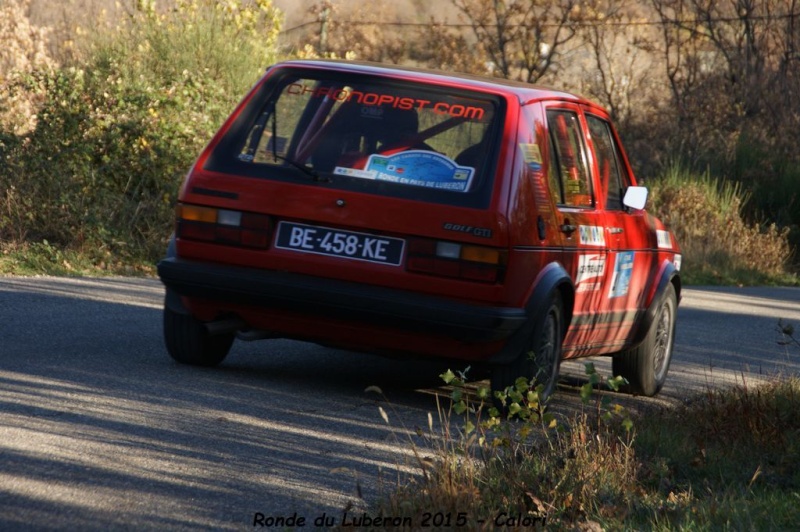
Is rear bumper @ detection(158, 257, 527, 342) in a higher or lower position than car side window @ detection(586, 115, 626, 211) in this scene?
lower

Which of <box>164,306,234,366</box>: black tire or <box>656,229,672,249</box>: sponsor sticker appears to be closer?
<box>164,306,234,366</box>: black tire

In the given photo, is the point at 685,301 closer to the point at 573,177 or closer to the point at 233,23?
the point at 233,23

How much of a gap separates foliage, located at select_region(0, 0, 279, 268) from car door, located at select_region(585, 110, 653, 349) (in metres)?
6.40

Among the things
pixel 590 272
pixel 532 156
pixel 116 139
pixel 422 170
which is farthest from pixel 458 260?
pixel 116 139

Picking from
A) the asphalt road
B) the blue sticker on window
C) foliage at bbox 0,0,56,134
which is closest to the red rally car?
the blue sticker on window

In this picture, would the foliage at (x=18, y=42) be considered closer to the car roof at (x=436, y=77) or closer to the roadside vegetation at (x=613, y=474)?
the car roof at (x=436, y=77)

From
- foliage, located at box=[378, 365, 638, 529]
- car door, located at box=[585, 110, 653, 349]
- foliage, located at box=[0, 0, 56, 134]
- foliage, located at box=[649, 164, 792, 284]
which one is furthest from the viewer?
foliage, located at box=[0, 0, 56, 134]

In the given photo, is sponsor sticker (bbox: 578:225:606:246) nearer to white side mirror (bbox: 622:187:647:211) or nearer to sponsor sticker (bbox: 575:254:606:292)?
sponsor sticker (bbox: 575:254:606:292)

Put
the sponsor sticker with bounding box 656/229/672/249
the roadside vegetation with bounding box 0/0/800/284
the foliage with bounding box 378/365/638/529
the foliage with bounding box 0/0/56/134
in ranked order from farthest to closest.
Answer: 1. the foliage with bounding box 0/0/56/134
2. the roadside vegetation with bounding box 0/0/800/284
3. the sponsor sticker with bounding box 656/229/672/249
4. the foliage with bounding box 378/365/638/529

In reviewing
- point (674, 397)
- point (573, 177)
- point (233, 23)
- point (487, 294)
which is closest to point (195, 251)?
point (487, 294)

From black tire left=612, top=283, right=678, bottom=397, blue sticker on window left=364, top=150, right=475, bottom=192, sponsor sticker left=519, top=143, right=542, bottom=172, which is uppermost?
sponsor sticker left=519, top=143, right=542, bottom=172

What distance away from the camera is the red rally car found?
21.5 feet

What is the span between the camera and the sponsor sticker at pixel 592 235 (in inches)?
294

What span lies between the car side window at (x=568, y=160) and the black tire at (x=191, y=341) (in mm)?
1966
